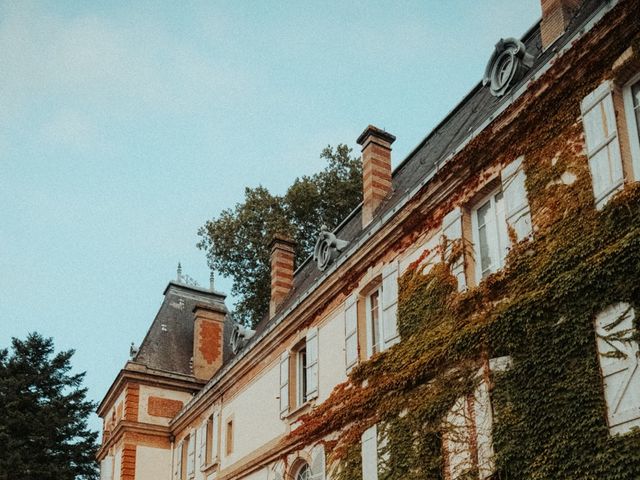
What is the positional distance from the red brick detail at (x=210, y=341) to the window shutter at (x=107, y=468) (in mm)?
4414

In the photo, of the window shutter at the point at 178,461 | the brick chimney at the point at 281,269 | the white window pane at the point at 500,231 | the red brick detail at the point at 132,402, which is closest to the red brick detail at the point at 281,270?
the brick chimney at the point at 281,269

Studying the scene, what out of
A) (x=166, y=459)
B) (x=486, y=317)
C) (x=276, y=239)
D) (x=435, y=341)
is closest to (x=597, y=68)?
(x=486, y=317)

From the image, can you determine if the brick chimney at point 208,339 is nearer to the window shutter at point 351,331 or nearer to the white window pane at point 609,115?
the window shutter at point 351,331

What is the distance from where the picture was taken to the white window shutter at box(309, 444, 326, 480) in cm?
1630

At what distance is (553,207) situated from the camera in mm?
11453

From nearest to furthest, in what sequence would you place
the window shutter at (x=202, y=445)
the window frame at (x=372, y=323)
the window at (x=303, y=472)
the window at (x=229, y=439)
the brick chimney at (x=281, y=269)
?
the window frame at (x=372, y=323) → the window at (x=303, y=472) → the window at (x=229, y=439) → the brick chimney at (x=281, y=269) → the window shutter at (x=202, y=445)

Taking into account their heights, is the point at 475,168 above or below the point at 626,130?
above

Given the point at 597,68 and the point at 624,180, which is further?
the point at 597,68

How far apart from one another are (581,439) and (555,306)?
172 centimetres

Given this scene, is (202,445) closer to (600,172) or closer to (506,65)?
(506,65)

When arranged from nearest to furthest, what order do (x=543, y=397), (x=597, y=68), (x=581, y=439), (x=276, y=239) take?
(x=581, y=439)
(x=543, y=397)
(x=597, y=68)
(x=276, y=239)

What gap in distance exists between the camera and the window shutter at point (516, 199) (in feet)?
39.3

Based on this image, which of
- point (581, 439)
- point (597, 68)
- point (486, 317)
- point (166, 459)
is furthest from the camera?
point (166, 459)

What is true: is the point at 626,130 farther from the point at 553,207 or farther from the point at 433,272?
the point at 433,272
